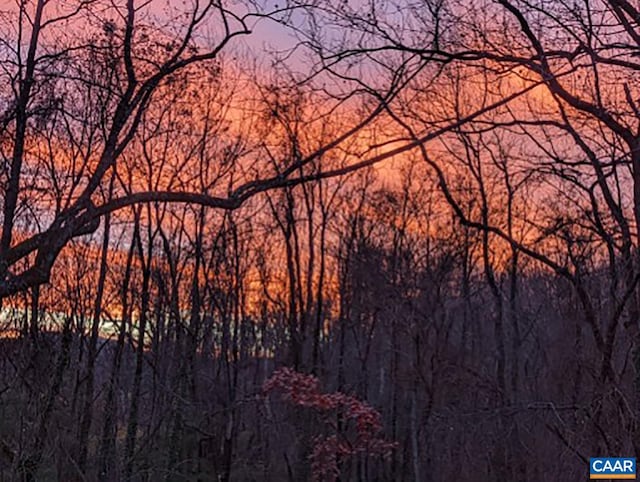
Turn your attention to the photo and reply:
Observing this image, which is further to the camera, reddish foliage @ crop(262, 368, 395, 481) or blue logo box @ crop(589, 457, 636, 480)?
reddish foliage @ crop(262, 368, 395, 481)

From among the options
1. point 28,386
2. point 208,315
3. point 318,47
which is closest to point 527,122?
point 318,47

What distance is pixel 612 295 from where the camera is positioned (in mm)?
8133

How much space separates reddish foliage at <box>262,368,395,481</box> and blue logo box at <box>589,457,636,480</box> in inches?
259

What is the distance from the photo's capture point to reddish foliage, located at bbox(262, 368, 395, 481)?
13.2 m

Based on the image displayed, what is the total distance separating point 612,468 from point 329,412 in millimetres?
7741

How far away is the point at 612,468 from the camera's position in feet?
22.5

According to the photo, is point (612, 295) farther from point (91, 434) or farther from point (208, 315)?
point (208, 315)

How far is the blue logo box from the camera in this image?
671cm

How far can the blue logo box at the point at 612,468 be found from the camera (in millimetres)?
6711

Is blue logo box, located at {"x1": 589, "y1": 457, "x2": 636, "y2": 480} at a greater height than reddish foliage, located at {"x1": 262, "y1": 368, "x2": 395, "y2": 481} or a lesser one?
lesser

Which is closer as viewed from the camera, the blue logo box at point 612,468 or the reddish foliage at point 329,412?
the blue logo box at point 612,468

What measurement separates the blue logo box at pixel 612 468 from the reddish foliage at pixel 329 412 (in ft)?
21.6

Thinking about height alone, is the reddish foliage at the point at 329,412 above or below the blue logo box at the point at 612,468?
above

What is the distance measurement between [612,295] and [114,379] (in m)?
10.5
